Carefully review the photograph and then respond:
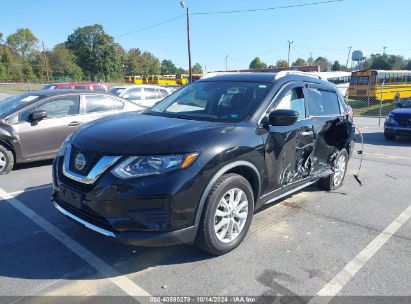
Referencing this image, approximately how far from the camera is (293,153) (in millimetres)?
4449

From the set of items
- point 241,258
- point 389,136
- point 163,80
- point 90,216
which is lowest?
point 389,136

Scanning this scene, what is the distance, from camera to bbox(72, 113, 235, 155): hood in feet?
10.5

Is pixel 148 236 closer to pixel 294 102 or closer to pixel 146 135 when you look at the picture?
pixel 146 135

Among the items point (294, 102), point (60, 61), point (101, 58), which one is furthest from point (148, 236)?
point (60, 61)

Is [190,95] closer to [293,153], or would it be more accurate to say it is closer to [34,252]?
[293,153]

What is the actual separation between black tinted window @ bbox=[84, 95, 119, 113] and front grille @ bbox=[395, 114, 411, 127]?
29.2ft

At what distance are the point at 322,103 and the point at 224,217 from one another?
2.65 metres

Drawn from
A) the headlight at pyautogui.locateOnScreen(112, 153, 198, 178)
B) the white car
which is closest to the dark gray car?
the headlight at pyautogui.locateOnScreen(112, 153, 198, 178)

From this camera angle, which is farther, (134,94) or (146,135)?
(134,94)

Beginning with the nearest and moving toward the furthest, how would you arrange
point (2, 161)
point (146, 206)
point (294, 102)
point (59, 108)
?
point (146, 206), point (294, 102), point (2, 161), point (59, 108)

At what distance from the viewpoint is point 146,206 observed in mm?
3092

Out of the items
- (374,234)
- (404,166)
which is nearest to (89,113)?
(374,234)

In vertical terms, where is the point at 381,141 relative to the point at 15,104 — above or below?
below

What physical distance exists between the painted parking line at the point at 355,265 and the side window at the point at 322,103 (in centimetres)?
173
